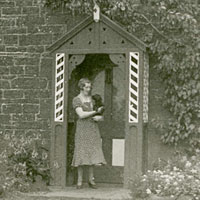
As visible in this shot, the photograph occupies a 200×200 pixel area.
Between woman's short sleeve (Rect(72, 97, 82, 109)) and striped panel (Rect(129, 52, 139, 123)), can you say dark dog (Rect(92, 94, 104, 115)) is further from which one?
striped panel (Rect(129, 52, 139, 123))

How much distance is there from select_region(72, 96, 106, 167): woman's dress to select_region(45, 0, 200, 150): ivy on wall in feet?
4.70

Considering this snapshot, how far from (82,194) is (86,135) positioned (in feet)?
3.62

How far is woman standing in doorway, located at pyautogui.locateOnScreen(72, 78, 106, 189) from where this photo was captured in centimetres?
1048

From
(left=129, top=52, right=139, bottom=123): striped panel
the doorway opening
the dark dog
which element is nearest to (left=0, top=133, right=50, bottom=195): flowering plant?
the doorway opening

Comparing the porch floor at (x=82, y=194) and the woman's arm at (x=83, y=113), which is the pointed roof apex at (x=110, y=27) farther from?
the porch floor at (x=82, y=194)

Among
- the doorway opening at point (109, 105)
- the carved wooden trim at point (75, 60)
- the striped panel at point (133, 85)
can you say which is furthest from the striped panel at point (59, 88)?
the striped panel at point (133, 85)

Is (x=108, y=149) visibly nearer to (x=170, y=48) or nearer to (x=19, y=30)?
(x=170, y=48)

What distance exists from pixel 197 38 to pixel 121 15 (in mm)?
1539

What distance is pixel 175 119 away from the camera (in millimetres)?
11273

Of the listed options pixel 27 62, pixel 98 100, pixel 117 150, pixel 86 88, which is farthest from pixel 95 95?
pixel 27 62

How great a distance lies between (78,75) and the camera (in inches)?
457

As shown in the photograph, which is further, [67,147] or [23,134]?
[23,134]

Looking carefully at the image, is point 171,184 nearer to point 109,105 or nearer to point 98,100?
point 98,100

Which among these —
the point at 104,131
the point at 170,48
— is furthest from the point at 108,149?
the point at 170,48
